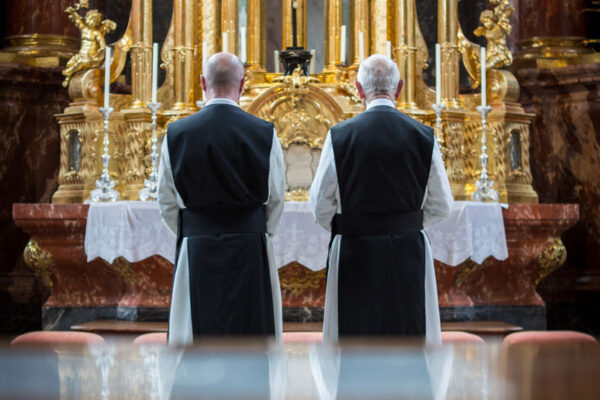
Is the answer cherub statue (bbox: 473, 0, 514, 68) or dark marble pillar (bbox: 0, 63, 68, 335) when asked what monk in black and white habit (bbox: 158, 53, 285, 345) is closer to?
cherub statue (bbox: 473, 0, 514, 68)

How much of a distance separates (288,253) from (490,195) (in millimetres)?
1702

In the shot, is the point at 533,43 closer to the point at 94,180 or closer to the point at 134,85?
the point at 134,85

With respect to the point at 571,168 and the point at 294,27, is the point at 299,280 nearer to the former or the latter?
the point at 294,27

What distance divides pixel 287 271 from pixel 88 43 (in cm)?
258

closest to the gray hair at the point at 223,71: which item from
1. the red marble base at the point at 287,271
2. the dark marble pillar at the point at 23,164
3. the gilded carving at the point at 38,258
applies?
the red marble base at the point at 287,271

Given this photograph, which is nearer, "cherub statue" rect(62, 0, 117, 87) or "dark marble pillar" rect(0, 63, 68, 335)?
"cherub statue" rect(62, 0, 117, 87)

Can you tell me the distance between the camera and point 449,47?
699 centimetres

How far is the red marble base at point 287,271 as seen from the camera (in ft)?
19.2

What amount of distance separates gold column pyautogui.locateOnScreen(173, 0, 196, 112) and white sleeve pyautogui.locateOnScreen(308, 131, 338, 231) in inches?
138

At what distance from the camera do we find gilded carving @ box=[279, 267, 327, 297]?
575 centimetres

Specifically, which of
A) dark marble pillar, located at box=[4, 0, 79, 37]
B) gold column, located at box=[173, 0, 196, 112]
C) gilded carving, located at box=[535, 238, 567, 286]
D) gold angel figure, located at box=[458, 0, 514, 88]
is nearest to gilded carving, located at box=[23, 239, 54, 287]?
gold column, located at box=[173, 0, 196, 112]

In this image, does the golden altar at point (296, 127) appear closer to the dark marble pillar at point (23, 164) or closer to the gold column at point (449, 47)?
the gold column at point (449, 47)

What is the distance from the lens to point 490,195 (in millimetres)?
6293

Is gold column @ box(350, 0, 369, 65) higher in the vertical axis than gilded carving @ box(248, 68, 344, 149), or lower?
higher
